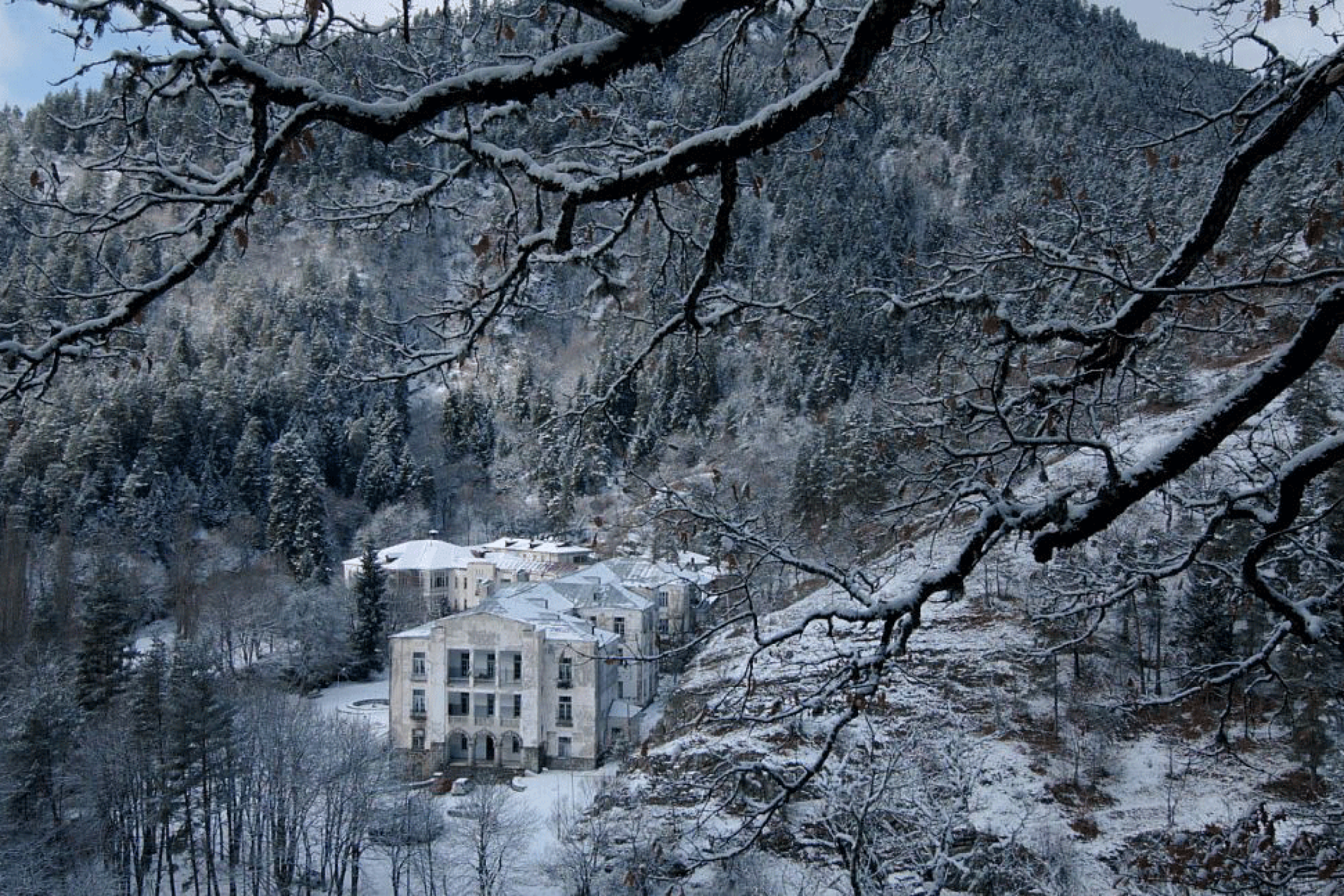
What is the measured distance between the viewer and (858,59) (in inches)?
85.3

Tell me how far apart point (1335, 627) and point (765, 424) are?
53.4m

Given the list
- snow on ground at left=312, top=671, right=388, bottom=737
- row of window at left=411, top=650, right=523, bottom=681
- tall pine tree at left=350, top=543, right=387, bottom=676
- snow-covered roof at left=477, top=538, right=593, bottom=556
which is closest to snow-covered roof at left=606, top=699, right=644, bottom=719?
row of window at left=411, top=650, right=523, bottom=681

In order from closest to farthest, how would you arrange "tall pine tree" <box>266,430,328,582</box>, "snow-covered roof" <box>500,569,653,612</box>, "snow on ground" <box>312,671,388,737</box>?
"snow on ground" <box>312,671,388,737</box> < "snow-covered roof" <box>500,569,653,612</box> < "tall pine tree" <box>266,430,328,582</box>

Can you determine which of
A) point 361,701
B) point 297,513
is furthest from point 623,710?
point 297,513

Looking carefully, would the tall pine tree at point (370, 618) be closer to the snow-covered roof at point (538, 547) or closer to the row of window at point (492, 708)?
the snow-covered roof at point (538, 547)

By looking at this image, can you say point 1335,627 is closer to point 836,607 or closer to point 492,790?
point 836,607

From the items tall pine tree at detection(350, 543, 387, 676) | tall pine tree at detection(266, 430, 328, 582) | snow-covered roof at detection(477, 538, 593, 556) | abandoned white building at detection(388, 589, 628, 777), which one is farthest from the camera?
tall pine tree at detection(266, 430, 328, 582)

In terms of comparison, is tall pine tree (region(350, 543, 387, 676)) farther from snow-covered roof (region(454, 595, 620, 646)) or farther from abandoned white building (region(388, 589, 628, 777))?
snow-covered roof (region(454, 595, 620, 646))

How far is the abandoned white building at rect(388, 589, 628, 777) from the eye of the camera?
25922mm

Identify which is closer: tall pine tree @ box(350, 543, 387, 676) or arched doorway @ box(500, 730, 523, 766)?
arched doorway @ box(500, 730, 523, 766)

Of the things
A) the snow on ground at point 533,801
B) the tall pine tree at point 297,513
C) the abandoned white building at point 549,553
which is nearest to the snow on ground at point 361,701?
the snow on ground at point 533,801

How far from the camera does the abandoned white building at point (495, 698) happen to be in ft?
85.0

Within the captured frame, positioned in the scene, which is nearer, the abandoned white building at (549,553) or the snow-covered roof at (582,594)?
the snow-covered roof at (582,594)

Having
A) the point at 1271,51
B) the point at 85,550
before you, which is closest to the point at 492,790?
the point at 1271,51
